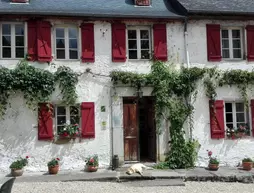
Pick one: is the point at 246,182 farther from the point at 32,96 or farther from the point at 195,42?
the point at 32,96

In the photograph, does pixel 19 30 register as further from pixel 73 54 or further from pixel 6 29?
pixel 73 54

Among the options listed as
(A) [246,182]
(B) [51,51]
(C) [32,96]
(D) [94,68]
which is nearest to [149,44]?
(D) [94,68]

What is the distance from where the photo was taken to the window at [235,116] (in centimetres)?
1263

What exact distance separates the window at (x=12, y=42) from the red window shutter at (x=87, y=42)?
200 cm

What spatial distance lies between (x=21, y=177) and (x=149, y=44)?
618 centimetres

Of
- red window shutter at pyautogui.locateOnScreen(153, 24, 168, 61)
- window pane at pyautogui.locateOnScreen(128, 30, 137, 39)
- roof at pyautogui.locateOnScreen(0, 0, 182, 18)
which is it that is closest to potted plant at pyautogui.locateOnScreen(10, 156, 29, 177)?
roof at pyautogui.locateOnScreen(0, 0, 182, 18)

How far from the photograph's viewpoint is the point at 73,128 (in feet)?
38.1

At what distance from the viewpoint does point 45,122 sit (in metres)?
11.5

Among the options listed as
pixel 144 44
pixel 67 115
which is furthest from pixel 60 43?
pixel 144 44

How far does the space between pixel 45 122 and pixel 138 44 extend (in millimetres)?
4200

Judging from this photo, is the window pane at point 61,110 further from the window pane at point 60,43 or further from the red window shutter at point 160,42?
the red window shutter at point 160,42

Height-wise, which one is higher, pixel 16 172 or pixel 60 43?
pixel 60 43

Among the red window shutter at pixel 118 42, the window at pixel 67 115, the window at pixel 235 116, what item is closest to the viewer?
the window at pixel 67 115

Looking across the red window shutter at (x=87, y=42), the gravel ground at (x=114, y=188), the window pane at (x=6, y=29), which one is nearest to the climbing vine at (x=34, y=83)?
the red window shutter at (x=87, y=42)
